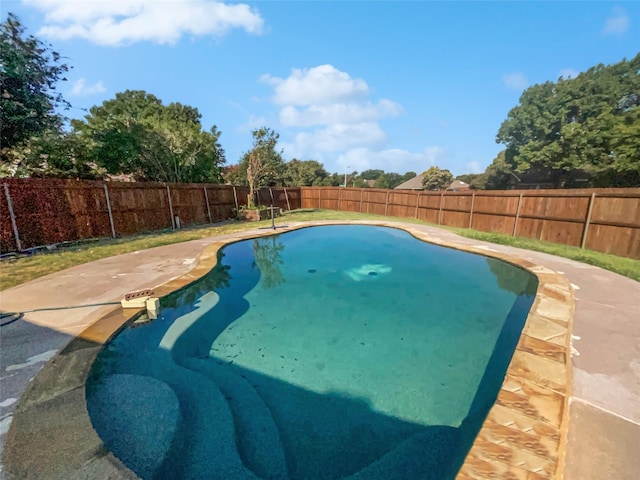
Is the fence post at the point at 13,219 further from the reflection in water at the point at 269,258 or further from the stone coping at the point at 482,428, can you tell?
the stone coping at the point at 482,428

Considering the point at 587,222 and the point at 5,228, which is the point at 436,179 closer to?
the point at 587,222

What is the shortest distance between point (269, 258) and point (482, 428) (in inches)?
256

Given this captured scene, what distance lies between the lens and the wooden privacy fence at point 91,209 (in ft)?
23.5

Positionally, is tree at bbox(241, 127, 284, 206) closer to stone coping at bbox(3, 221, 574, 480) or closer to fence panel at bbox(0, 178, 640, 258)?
fence panel at bbox(0, 178, 640, 258)

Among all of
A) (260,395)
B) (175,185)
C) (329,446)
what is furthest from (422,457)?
(175,185)

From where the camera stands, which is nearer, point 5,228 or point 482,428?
point 482,428

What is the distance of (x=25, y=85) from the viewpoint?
8.23 m

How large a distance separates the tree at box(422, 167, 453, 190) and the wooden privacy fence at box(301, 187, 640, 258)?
28.9 m

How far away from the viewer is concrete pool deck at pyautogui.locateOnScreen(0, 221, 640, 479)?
1.61 m

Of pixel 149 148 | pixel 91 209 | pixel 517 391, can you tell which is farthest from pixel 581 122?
pixel 91 209

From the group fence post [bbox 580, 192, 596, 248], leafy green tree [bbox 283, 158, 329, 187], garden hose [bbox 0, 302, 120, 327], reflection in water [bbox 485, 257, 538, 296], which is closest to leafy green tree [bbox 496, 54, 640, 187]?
fence post [bbox 580, 192, 596, 248]

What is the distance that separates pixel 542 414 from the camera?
2.00 metres

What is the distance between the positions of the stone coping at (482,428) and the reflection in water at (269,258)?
3.29 m

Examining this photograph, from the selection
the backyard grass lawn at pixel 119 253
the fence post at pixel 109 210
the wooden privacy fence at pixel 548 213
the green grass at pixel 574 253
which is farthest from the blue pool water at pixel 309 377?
Answer: the fence post at pixel 109 210
